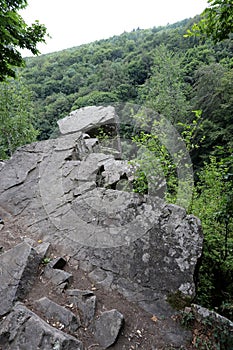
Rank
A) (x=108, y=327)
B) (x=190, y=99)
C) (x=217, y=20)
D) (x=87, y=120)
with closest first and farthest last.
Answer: (x=108, y=327), (x=217, y=20), (x=87, y=120), (x=190, y=99)

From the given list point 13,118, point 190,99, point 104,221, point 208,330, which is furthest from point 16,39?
point 190,99

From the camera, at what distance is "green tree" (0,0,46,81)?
347cm

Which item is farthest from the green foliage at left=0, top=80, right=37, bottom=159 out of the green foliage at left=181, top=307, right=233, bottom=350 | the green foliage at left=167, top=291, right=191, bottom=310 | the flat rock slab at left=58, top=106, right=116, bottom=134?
the green foliage at left=181, top=307, right=233, bottom=350

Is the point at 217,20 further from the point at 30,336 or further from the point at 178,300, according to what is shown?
the point at 30,336

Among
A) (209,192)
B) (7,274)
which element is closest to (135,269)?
(7,274)

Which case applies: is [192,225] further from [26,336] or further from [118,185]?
[26,336]

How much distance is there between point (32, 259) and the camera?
3547mm

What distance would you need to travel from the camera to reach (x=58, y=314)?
287cm

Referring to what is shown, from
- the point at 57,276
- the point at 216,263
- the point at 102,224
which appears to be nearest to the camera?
the point at 57,276

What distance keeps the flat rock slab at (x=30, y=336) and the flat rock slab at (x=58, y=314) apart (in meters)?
0.29

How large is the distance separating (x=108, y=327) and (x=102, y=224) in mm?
1880

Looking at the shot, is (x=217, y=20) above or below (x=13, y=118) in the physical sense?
above

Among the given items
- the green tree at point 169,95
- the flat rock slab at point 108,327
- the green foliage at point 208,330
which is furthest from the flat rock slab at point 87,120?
the green tree at point 169,95

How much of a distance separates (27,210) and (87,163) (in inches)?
81.1
